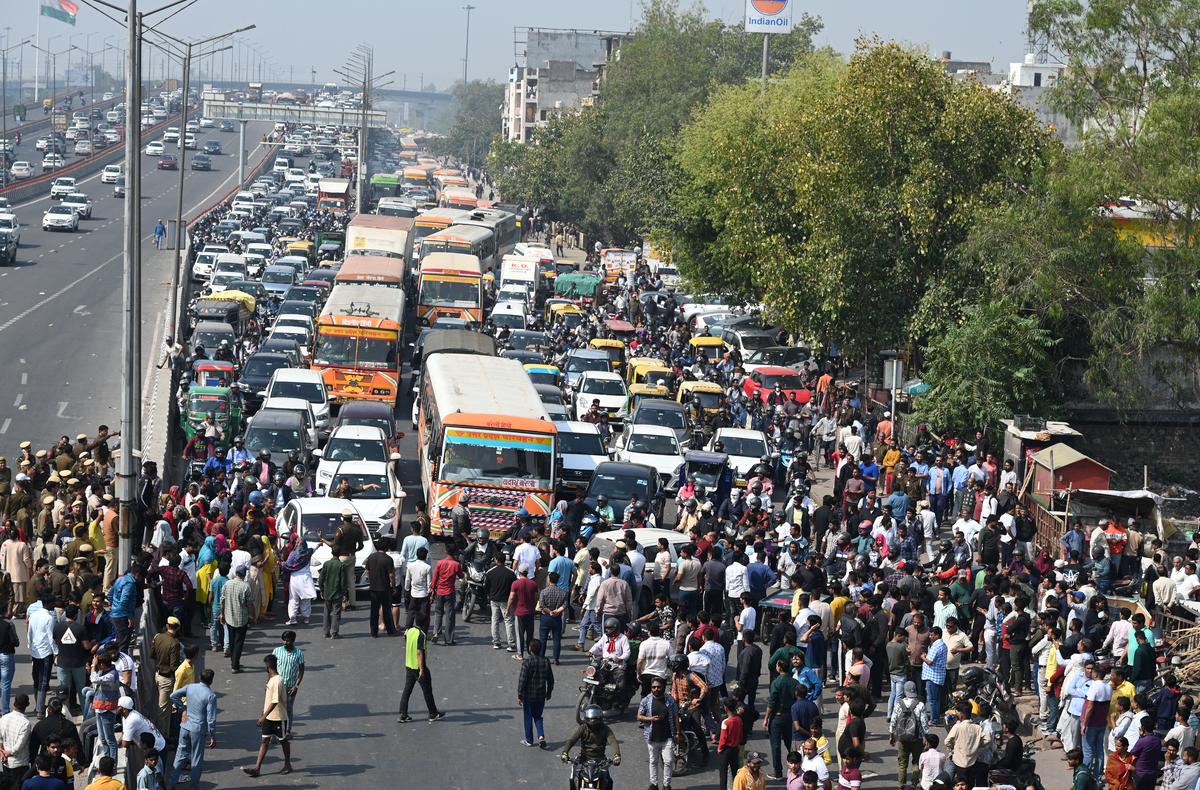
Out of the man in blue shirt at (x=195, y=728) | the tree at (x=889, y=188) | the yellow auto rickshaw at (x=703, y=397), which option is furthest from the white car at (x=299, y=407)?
the man in blue shirt at (x=195, y=728)

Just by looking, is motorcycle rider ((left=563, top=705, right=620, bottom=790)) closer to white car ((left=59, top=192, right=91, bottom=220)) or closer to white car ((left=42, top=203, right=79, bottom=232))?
white car ((left=42, top=203, right=79, bottom=232))

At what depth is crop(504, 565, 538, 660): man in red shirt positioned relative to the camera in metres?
21.2

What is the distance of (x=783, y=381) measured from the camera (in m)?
41.5

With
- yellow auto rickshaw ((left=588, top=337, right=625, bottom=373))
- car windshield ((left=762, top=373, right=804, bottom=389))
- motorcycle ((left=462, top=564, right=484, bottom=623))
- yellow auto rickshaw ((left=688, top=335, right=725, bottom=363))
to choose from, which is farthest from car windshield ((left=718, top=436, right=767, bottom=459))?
yellow auto rickshaw ((left=688, top=335, right=725, bottom=363))

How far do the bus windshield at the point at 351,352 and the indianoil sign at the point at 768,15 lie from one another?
41318 millimetres

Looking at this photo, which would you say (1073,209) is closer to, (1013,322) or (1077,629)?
(1013,322)

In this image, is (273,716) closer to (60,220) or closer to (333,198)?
(60,220)

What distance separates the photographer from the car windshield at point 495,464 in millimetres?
26797

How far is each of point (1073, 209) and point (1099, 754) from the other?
20497mm

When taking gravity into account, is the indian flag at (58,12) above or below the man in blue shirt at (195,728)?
above

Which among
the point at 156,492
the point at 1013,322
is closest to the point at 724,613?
the point at 156,492

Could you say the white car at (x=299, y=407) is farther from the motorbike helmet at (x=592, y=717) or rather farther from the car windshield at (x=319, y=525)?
the motorbike helmet at (x=592, y=717)

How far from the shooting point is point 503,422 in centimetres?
2725

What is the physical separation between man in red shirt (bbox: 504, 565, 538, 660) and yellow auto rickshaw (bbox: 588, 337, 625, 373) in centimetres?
2344
